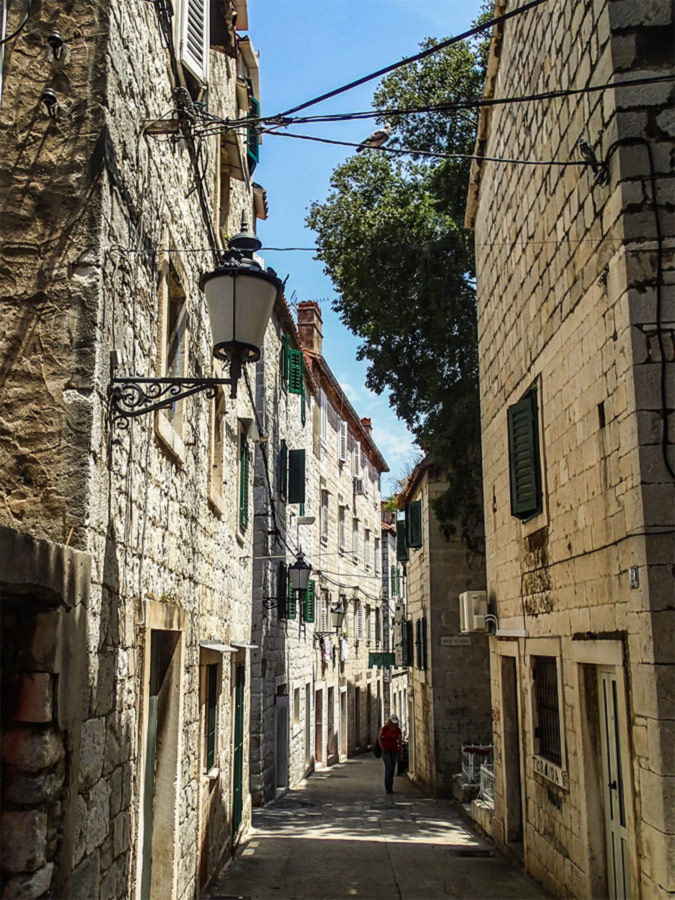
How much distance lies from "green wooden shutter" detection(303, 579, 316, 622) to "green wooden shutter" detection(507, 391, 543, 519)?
449 inches

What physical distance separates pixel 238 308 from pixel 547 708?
5716 millimetres

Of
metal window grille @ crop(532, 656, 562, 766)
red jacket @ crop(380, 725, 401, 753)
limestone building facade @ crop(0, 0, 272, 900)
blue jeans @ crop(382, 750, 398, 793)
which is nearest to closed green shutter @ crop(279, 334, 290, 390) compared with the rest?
red jacket @ crop(380, 725, 401, 753)

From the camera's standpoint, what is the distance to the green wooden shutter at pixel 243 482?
11.6 metres

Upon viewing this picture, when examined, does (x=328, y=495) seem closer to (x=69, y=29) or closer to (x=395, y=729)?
(x=395, y=729)

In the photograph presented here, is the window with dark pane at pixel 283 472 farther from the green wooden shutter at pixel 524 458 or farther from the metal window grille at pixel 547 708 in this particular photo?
the metal window grille at pixel 547 708

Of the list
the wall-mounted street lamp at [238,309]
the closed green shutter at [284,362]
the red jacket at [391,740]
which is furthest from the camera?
the closed green shutter at [284,362]

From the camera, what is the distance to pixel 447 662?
17953mm

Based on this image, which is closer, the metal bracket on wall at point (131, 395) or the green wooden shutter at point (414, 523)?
the metal bracket on wall at point (131, 395)

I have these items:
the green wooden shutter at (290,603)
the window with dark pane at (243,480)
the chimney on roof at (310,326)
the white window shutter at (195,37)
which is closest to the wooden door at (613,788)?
the white window shutter at (195,37)

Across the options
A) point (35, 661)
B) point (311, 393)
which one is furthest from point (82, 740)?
point (311, 393)

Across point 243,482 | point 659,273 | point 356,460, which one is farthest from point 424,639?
point 659,273

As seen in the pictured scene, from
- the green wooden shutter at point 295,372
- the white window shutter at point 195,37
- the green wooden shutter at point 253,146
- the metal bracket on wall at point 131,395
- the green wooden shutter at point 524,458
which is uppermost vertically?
the green wooden shutter at point 253,146

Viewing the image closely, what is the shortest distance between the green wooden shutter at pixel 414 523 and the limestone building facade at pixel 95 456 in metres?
12.9

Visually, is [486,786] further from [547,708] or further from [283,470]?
[283,470]
